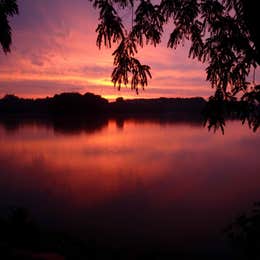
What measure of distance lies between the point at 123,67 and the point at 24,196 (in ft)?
46.1

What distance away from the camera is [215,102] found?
3613 mm

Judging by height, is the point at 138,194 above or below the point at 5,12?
below

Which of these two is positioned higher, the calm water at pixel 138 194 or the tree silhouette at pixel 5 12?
the tree silhouette at pixel 5 12

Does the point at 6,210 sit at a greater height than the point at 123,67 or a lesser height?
lesser

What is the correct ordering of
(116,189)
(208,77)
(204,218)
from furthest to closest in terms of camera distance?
(116,189) → (204,218) → (208,77)

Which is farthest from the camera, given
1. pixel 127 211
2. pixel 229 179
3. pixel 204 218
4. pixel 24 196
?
pixel 229 179

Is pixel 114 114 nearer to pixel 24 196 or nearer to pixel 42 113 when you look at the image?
pixel 42 113

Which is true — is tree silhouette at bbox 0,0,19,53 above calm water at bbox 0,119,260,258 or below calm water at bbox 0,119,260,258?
above

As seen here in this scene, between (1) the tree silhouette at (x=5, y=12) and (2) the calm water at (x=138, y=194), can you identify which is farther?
(2) the calm water at (x=138, y=194)

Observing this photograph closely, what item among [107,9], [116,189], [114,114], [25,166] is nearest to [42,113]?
[114,114]

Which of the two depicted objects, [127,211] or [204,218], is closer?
[204,218]

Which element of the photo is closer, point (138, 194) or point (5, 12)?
point (5, 12)

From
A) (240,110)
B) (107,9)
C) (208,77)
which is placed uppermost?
(107,9)

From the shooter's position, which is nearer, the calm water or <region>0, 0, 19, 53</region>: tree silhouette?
<region>0, 0, 19, 53</region>: tree silhouette
